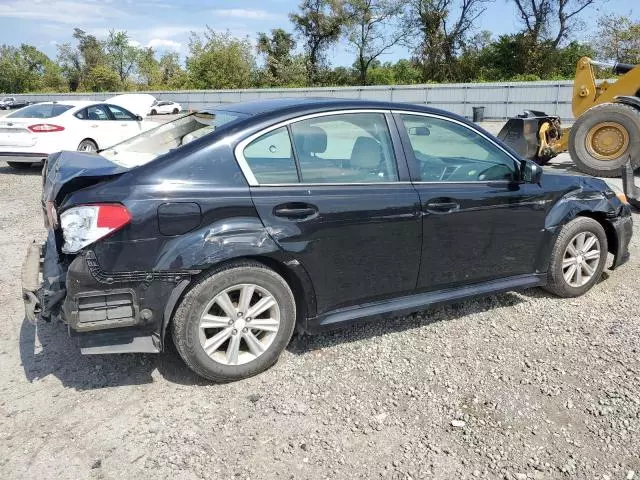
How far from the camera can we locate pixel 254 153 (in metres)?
3.28

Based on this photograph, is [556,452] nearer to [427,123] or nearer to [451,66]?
[427,123]

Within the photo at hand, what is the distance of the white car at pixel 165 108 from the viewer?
36031mm

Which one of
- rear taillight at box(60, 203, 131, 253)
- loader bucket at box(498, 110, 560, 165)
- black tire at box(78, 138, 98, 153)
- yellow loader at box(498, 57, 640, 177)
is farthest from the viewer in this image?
black tire at box(78, 138, 98, 153)

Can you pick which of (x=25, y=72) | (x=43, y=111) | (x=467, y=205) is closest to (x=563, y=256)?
(x=467, y=205)

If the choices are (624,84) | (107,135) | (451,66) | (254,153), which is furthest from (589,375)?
(451,66)

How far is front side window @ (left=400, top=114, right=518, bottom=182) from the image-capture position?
3.81 m

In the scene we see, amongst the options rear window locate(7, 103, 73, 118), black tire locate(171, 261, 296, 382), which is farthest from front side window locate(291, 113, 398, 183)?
rear window locate(7, 103, 73, 118)

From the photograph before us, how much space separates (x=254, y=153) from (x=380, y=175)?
871 mm

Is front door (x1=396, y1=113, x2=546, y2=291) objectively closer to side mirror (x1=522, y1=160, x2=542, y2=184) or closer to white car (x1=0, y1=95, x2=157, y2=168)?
side mirror (x1=522, y1=160, x2=542, y2=184)

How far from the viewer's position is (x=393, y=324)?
13.7 feet

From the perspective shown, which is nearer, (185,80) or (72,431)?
(72,431)

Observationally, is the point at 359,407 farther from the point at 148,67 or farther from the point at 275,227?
the point at 148,67

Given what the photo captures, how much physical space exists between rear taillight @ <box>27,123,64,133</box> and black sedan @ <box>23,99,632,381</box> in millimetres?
7945

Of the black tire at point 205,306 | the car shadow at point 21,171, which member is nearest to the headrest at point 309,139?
the black tire at point 205,306
